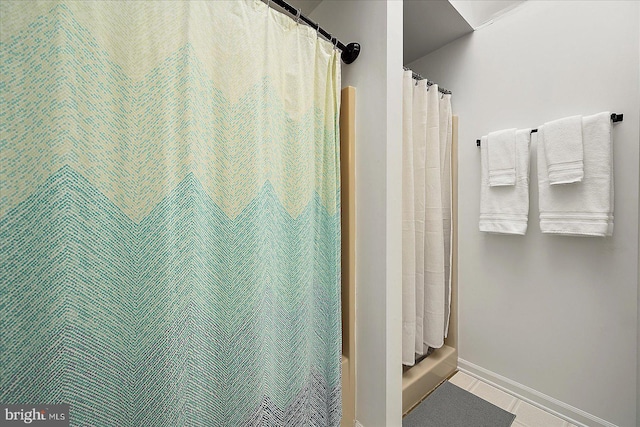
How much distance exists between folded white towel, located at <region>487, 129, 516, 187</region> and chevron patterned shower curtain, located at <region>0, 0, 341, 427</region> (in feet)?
3.63

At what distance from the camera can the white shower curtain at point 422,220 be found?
1.26 meters

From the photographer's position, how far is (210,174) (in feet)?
2.41

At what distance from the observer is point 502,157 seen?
137 cm

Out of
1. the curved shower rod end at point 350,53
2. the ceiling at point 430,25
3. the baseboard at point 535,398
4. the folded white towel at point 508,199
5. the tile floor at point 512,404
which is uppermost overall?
the ceiling at point 430,25

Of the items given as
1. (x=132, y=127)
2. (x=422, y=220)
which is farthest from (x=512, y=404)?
(x=132, y=127)

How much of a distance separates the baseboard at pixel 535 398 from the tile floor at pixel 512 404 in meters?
0.02

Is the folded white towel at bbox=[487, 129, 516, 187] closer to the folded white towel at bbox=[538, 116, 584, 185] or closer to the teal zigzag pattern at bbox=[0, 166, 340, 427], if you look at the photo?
the folded white towel at bbox=[538, 116, 584, 185]

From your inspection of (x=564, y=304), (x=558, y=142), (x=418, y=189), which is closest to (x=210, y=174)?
(x=418, y=189)

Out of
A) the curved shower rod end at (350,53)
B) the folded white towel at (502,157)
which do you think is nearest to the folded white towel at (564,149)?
the folded white towel at (502,157)

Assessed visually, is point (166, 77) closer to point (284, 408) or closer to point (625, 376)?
point (284, 408)

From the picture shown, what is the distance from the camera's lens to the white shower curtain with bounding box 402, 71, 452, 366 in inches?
49.7

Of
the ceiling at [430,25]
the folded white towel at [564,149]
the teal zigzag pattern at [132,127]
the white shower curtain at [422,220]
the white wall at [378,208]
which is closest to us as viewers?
the teal zigzag pattern at [132,127]

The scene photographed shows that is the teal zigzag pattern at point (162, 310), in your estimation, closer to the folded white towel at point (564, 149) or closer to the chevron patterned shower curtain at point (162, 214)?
the chevron patterned shower curtain at point (162, 214)

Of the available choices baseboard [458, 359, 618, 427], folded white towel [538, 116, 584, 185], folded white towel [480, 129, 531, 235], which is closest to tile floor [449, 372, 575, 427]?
baseboard [458, 359, 618, 427]
